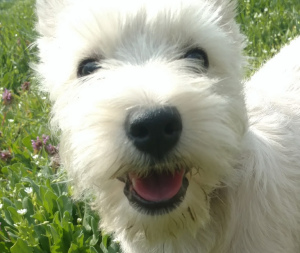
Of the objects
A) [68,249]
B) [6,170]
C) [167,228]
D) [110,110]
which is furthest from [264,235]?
[6,170]

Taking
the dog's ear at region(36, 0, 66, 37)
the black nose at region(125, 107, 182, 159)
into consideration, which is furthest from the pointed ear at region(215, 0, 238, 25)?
the black nose at region(125, 107, 182, 159)

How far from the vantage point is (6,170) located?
156 inches

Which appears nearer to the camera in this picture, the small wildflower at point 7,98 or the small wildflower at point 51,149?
the small wildflower at point 51,149

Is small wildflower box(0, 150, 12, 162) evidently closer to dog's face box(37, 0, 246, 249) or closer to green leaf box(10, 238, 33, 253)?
green leaf box(10, 238, 33, 253)

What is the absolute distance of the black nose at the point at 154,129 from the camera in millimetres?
1962

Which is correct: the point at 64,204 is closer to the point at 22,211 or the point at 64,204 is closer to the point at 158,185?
the point at 22,211

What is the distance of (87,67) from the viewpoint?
2.62 meters

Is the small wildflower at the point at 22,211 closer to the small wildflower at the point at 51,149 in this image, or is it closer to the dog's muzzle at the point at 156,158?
the small wildflower at the point at 51,149

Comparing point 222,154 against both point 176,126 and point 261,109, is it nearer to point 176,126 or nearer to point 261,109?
point 176,126

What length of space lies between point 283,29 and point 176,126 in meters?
3.88

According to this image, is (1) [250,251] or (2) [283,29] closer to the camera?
(1) [250,251]

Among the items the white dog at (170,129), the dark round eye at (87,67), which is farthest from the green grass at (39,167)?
the dark round eye at (87,67)

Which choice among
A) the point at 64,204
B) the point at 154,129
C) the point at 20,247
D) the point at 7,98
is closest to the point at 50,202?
the point at 64,204

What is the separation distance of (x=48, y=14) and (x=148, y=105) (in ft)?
4.34
